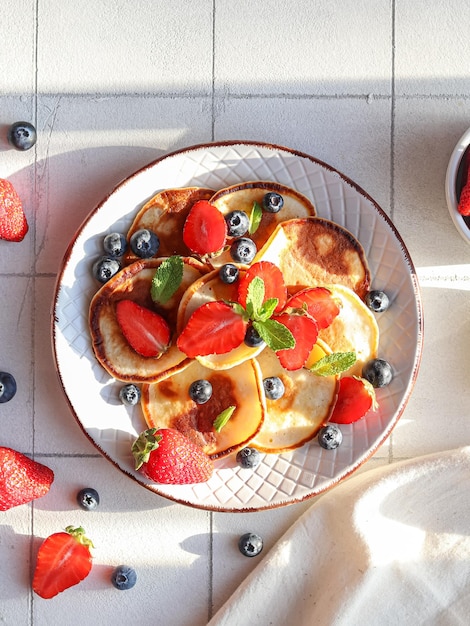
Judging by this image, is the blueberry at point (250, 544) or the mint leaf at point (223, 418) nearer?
the mint leaf at point (223, 418)

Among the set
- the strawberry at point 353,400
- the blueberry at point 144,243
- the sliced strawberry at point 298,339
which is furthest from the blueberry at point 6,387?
the strawberry at point 353,400

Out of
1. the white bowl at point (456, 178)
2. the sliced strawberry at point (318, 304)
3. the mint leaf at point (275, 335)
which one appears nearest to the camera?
the mint leaf at point (275, 335)

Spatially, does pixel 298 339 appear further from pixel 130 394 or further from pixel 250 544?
pixel 250 544

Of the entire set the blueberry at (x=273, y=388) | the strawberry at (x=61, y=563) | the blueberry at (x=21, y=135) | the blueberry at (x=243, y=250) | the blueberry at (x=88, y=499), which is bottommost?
the strawberry at (x=61, y=563)

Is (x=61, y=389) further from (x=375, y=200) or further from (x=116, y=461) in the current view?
(x=375, y=200)

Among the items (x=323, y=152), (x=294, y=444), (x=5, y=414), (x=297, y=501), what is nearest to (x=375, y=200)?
(x=323, y=152)

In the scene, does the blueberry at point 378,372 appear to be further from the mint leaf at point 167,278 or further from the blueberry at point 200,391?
the mint leaf at point 167,278

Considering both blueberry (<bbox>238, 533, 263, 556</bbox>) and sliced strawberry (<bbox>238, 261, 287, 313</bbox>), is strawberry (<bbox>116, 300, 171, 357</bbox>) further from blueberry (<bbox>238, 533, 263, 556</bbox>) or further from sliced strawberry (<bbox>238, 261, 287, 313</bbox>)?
blueberry (<bbox>238, 533, 263, 556</bbox>)
